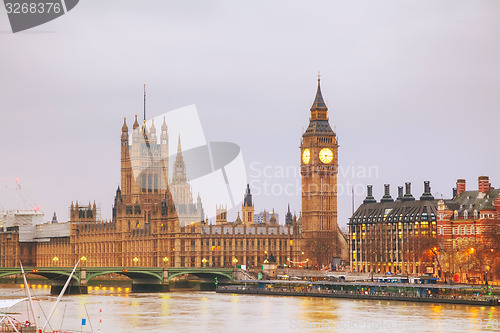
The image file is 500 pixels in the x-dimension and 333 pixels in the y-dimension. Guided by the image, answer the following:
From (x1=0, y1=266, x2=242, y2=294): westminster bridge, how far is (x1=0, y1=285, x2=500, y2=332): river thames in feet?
38.9

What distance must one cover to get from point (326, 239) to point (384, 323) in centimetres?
8552

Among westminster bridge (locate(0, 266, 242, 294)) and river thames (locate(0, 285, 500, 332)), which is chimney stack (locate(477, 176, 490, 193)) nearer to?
river thames (locate(0, 285, 500, 332))

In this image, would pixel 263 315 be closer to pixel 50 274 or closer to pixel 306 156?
pixel 50 274

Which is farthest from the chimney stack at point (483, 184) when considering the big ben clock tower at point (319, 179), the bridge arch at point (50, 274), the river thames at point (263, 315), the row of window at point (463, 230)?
the bridge arch at point (50, 274)

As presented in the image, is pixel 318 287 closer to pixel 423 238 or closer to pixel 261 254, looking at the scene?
pixel 423 238

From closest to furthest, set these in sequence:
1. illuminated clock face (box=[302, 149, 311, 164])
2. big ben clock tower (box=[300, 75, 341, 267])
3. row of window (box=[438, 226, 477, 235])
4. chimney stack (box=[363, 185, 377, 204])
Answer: row of window (box=[438, 226, 477, 235]) < chimney stack (box=[363, 185, 377, 204]) < big ben clock tower (box=[300, 75, 341, 267]) < illuminated clock face (box=[302, 149, 311, 164])

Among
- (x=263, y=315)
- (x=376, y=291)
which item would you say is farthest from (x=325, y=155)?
(x=263, y=315)

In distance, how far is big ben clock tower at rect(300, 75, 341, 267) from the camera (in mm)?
183625

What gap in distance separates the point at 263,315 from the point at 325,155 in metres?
82.5

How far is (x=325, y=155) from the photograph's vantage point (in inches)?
7244

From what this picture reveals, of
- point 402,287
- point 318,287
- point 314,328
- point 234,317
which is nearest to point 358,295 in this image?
point 402,287

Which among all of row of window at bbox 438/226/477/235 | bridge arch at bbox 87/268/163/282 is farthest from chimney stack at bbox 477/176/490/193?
bridge arch at bbox 87/268/163/282

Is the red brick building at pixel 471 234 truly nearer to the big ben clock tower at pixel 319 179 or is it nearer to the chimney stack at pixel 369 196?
the chimney stack at pixel 369 196

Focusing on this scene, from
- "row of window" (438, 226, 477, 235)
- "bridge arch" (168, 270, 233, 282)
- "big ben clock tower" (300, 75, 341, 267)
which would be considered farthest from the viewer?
"big ben clock tower" (300, 75, 341, 267)
